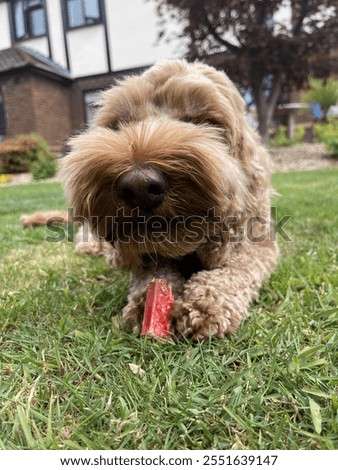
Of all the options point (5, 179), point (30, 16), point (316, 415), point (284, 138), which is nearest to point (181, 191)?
point (316, 415)

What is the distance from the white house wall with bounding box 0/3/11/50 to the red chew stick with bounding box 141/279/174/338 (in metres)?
20.2

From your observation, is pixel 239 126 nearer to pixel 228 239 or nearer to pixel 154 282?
pixel 228 239

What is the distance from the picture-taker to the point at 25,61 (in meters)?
16.4

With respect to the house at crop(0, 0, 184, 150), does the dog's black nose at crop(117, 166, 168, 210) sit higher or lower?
lower

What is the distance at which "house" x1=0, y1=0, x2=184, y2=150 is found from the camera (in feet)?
53.7

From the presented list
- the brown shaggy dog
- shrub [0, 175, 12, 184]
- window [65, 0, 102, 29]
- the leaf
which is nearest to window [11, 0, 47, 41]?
window [65, 0, 102, 29]

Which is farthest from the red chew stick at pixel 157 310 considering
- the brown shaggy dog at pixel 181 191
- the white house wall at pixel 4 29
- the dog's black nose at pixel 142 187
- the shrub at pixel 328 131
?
the white house wall at pixel 4 29

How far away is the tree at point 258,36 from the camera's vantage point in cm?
1115

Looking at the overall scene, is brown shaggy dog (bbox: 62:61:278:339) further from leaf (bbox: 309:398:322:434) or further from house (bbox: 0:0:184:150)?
house (bbox: 0:0:184:150)

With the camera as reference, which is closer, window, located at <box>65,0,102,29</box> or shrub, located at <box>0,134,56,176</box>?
shrub, located at <box>0,134,56,176</box>

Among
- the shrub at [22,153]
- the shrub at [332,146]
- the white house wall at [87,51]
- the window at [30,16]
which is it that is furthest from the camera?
the window at [30,16]

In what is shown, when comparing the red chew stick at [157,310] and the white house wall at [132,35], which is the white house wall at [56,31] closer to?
the white house wall at [132,35]

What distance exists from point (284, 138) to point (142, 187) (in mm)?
16773

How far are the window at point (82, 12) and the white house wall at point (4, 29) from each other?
10.2 ft
